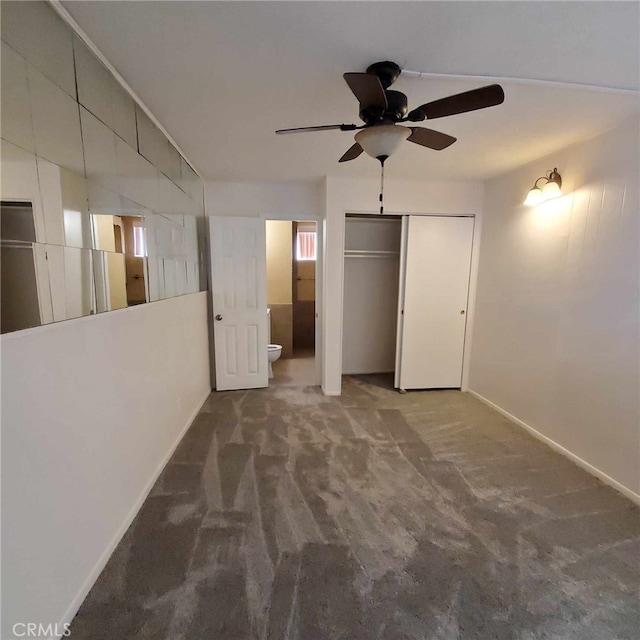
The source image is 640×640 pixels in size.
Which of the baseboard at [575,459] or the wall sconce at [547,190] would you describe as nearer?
the baseboard at [575,459]

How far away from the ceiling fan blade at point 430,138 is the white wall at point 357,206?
1.43 meters

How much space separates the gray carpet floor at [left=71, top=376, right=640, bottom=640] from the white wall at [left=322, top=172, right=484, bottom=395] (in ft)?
3.97

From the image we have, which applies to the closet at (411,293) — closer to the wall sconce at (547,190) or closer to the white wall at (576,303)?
the white wall at (576,303)

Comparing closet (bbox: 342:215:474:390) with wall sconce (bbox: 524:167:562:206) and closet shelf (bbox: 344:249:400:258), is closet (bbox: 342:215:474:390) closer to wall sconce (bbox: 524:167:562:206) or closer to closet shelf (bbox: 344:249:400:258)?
closet shelf (bbox: 344:249:400:258)

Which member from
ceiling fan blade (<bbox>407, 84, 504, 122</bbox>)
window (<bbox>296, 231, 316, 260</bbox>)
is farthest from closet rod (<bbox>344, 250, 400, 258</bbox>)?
ceiling fan blade (<bbox>407, 84, 504, 122</bbox>)

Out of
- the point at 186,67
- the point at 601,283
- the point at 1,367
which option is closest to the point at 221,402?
the point at 1,367

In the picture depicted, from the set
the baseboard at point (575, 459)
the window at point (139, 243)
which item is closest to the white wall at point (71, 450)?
the window at point (139, 243)

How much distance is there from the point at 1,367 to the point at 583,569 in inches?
98.1

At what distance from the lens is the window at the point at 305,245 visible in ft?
17.5

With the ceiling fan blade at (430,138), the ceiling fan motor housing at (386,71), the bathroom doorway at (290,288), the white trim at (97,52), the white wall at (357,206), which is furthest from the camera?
the bathroom doorway at (290,288)

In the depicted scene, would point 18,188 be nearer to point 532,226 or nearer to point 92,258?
point 92,258

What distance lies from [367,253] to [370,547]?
3.18 m

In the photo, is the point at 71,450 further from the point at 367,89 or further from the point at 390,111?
the point at 390,111

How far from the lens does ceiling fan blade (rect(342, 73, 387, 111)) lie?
4.07ft
